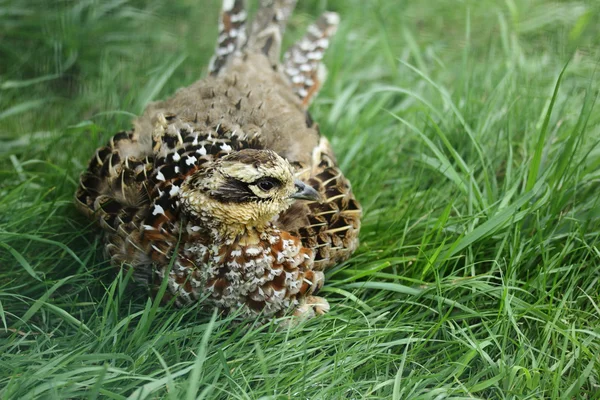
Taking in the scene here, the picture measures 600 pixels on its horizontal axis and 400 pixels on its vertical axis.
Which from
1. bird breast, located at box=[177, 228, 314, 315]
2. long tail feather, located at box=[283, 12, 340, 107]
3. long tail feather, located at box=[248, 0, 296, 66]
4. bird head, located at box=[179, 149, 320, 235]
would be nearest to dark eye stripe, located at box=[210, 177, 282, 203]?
bird head, located at box=[179, 149, 320, 235]

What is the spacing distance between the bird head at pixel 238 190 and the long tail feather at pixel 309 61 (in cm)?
183

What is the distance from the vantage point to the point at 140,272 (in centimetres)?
335

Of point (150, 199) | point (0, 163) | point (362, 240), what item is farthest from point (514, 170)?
point (0, 163)

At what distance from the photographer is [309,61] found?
4.92 meters

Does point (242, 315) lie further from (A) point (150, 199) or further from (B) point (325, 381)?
(A) point (150, 199)

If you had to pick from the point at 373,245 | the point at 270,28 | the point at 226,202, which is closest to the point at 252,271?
the point at 226,202

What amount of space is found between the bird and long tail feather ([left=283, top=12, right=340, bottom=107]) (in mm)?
798

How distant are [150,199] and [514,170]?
6.68ft

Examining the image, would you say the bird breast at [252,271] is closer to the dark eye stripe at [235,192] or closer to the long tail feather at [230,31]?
the dark eye stripe at [235,192]

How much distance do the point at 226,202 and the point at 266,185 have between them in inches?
7.5

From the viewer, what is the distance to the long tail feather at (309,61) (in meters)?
4.89

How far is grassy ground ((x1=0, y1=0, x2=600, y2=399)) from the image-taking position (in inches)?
118

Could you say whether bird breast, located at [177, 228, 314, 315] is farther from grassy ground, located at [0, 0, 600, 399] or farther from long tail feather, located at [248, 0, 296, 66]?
long tail feather, located at [248, 0, 296, 66]

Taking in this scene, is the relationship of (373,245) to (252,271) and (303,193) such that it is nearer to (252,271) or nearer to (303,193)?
(303,193)
